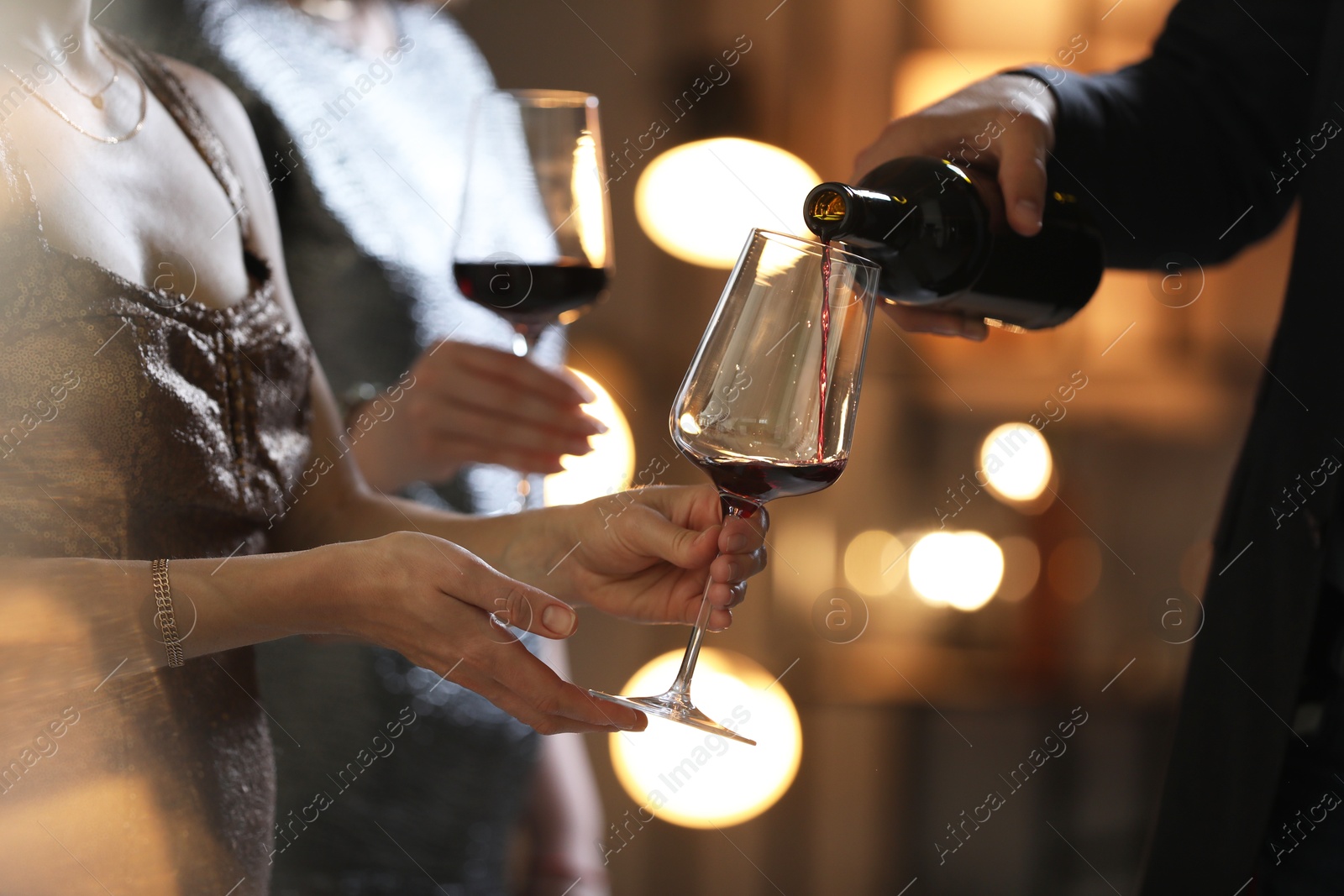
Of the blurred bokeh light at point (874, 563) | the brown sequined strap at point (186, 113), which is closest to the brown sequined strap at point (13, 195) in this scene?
the brown sequined strap at point (186, 113)

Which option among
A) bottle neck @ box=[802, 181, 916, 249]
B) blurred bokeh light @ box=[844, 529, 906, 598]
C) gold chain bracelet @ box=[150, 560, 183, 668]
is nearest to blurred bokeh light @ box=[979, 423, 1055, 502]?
blurred bokeh light @ box=[844, 529, 906, 598]

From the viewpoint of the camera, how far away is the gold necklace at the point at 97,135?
1.71 feet

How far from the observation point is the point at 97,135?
56 cm

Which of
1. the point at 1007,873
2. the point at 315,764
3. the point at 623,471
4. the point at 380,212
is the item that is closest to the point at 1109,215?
the point at 380,212

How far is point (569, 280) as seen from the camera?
2.66 feet

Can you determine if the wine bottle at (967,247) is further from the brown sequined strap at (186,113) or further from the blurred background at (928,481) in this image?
the blurred background at (928,481)

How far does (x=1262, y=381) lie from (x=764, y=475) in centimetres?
41

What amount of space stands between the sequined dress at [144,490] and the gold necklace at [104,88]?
3 centimetres

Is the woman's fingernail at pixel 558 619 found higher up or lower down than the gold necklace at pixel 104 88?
lower down

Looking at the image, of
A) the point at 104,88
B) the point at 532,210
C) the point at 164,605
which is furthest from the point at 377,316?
the point at 164,605

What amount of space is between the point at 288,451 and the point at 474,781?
0.64m

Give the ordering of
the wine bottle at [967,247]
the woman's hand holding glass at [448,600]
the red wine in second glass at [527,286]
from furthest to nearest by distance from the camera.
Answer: the red wine in second glass at [527,286] → the wine bottle at [967,247] → the woman's hand holding glass at [448,600]

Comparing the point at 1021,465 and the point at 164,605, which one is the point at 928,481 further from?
the point at 164,605

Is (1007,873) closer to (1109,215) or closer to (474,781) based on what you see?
(474,781)
